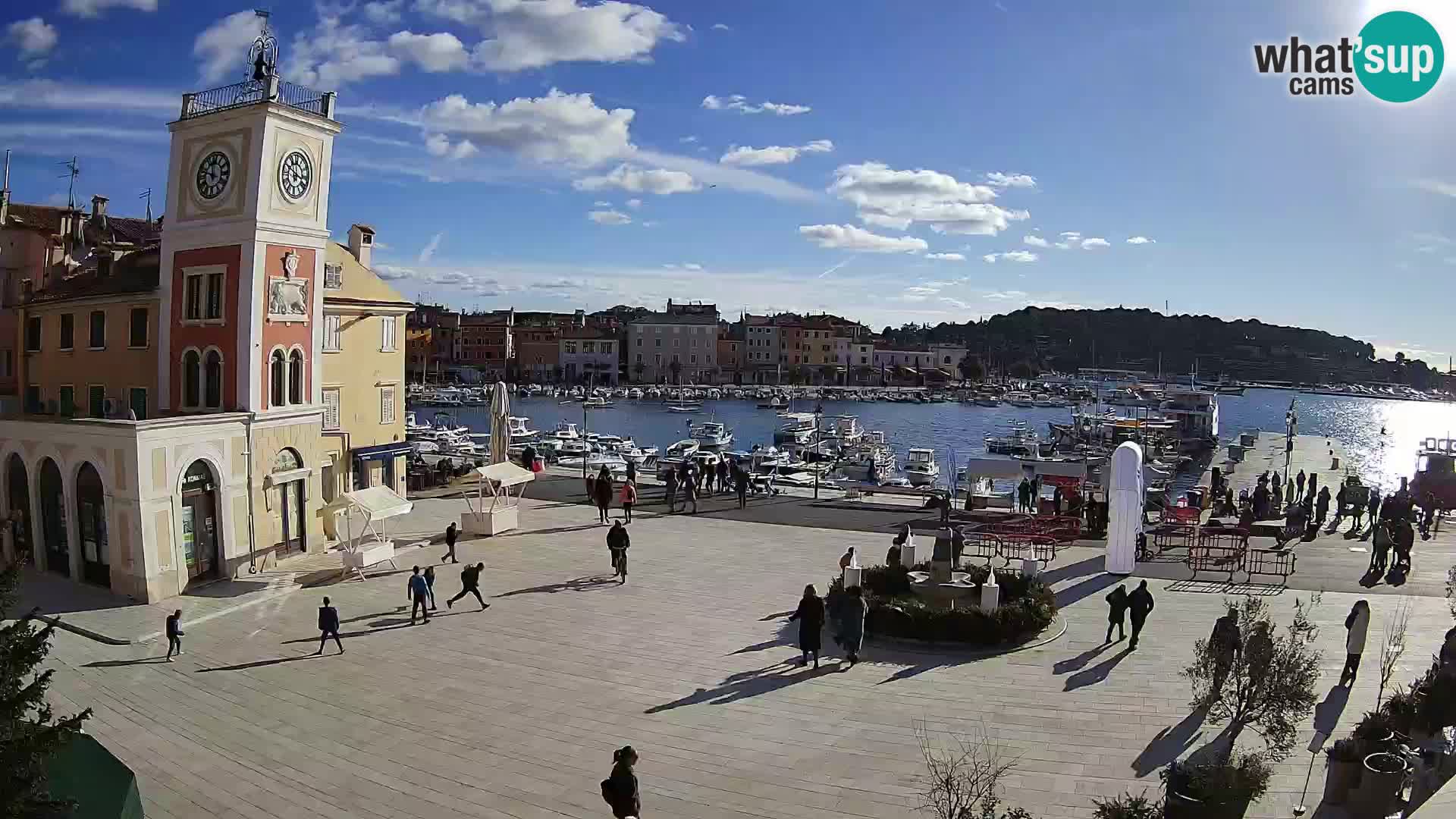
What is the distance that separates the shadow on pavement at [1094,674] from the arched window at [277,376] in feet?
57.7

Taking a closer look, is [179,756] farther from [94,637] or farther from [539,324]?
[539,324]

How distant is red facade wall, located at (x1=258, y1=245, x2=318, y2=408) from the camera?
2105 centimetres

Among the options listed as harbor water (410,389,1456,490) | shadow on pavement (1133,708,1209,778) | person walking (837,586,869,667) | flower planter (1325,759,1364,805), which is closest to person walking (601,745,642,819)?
shadow on pavement (1133,708,1209,778)

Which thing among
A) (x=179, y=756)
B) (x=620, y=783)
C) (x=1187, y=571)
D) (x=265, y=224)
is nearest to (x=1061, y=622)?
(x=1187, y=571)

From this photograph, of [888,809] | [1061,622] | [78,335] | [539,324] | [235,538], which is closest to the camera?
[888,809]

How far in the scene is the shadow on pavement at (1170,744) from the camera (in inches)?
391

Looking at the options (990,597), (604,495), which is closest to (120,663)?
(604,495)

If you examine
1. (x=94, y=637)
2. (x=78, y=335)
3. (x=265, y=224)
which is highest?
(x=265, y=224)

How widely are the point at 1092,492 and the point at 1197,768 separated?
1729 cm

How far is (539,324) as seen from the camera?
6073 inches

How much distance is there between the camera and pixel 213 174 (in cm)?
2122

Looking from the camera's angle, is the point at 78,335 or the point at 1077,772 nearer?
the point at 1077,772

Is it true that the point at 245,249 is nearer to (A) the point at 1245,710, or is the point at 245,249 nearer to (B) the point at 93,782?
(B) the point at 93,782

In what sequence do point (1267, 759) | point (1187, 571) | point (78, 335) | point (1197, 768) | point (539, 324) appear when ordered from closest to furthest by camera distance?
point (1197, 768) → point (1267, 759) → point (1187, 571) → point (78, 335) → point (539, 324)
